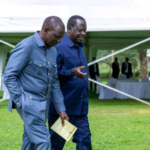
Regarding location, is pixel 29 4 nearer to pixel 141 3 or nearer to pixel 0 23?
pixel 0 23

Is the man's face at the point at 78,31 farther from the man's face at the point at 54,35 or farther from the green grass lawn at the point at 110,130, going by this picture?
the green grass lawn at the point at 110,130

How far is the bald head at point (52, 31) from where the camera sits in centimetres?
370

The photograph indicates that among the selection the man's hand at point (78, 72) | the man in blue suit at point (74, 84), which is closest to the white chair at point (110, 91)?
the man in blue suit at point (74, 84)

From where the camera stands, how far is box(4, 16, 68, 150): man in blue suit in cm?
365

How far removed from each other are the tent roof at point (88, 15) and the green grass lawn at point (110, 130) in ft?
7.27

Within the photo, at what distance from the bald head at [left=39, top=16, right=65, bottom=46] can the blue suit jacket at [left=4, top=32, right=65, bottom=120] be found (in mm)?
62

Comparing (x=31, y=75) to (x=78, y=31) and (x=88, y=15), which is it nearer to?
(x=78, y=31)

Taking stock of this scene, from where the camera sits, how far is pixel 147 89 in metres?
15.9

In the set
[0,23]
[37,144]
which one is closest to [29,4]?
[0,23]

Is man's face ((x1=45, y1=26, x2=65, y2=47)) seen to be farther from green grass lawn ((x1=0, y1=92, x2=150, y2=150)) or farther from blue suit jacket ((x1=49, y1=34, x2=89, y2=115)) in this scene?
green grass lawn ((x1=0, y1=92, x2=150, y2=150))

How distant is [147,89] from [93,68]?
7174 mm

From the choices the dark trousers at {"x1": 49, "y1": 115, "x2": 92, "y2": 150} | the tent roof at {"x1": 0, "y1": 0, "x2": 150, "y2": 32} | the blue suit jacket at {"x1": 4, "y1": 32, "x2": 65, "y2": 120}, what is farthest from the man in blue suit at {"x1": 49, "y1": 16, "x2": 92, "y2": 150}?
the tent roof at {"x1": 0, "y1": 0, "x2": 150, "y2": 32}

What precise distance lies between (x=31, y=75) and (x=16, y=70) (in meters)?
0.16

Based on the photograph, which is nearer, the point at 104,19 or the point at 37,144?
the point at 37,144
